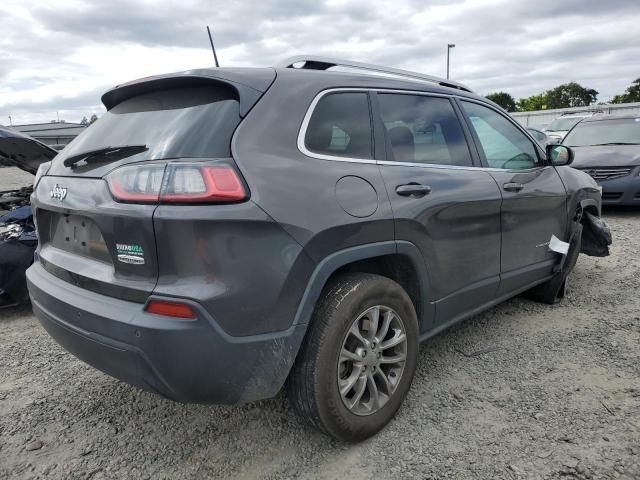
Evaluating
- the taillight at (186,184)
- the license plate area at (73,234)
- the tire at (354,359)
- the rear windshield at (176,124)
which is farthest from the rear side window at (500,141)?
the license plate area at (73,234)

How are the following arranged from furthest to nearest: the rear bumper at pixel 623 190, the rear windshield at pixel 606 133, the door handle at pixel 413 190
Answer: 1. the rear windshield at pixel 606 133
2. the rear bumper at pixel 623 190
3. the door handle at pixel 413 190

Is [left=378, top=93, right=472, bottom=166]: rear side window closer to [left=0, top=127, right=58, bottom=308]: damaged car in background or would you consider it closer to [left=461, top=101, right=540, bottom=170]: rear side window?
[left=461, top=101, right=540, bottom=170]: rear side window

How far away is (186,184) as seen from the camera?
1891mm

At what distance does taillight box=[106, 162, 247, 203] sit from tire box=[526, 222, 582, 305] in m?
3.19

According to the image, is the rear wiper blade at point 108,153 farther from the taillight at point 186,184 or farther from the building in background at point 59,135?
the building in background at point 59,135

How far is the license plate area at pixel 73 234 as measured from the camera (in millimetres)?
2148

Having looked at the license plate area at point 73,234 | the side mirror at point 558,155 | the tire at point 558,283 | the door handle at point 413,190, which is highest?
the side mirror at point 558,155

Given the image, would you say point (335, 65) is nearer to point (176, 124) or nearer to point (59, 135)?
point (176, 124)

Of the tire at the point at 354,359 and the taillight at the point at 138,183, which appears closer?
the taillight at the point at 138,183

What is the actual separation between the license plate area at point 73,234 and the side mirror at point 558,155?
11.1 feet

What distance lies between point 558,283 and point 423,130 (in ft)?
6.89

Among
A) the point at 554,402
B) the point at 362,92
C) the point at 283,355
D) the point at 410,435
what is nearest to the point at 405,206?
the point at 362,92

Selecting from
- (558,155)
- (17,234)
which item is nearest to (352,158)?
(558,155)

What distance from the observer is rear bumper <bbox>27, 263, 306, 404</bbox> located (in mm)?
1865
